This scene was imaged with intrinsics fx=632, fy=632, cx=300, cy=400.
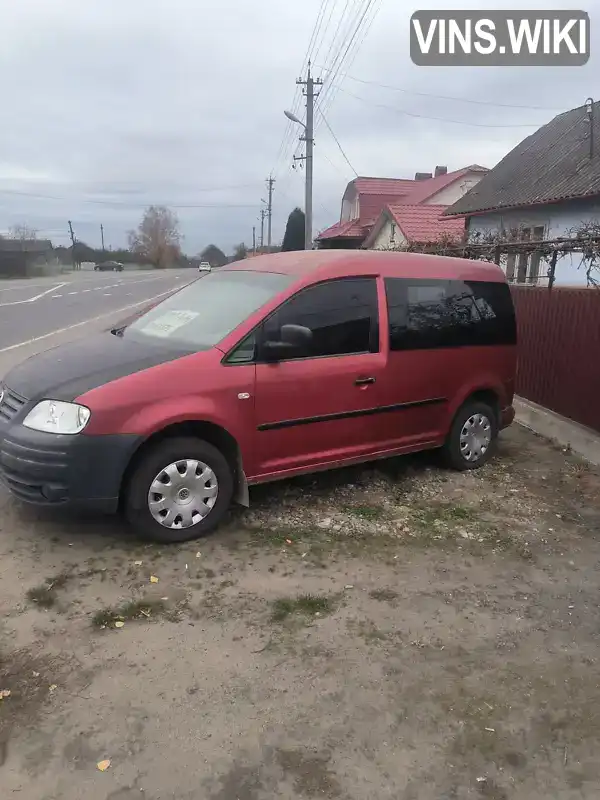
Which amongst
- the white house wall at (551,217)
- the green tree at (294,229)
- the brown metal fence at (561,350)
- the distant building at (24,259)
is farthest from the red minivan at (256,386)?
the distant building at (24,259)

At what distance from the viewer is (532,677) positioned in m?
2.97

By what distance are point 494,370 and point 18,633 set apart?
4.41 m

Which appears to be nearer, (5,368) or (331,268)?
(331,268)

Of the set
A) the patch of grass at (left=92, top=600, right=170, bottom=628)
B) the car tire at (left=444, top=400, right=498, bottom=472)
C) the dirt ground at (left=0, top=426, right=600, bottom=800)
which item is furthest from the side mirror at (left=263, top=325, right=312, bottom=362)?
the car tire at (left=444, top=400, right=498, bottom=472)

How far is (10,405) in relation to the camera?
4.03 meters

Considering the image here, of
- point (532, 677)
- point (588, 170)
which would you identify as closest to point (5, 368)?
point (532, 677)

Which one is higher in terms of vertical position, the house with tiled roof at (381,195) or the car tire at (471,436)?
the house with tiled roof at (381,195)

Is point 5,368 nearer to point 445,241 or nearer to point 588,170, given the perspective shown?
point 445,241

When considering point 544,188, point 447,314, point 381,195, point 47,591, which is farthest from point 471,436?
point 381,195

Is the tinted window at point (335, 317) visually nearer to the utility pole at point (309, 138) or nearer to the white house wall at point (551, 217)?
the white house wall at point (551, 217)

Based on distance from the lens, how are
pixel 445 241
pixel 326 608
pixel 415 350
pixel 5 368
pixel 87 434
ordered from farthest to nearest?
pixel 445 241 < pixel 5 368 < pixel 415 350 < pixel 87 434 < pixel 326 608

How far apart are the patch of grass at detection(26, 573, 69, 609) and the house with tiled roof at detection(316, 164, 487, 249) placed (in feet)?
104

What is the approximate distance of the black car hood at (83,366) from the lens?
3867 mm

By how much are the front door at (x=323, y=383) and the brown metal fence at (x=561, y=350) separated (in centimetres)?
298
